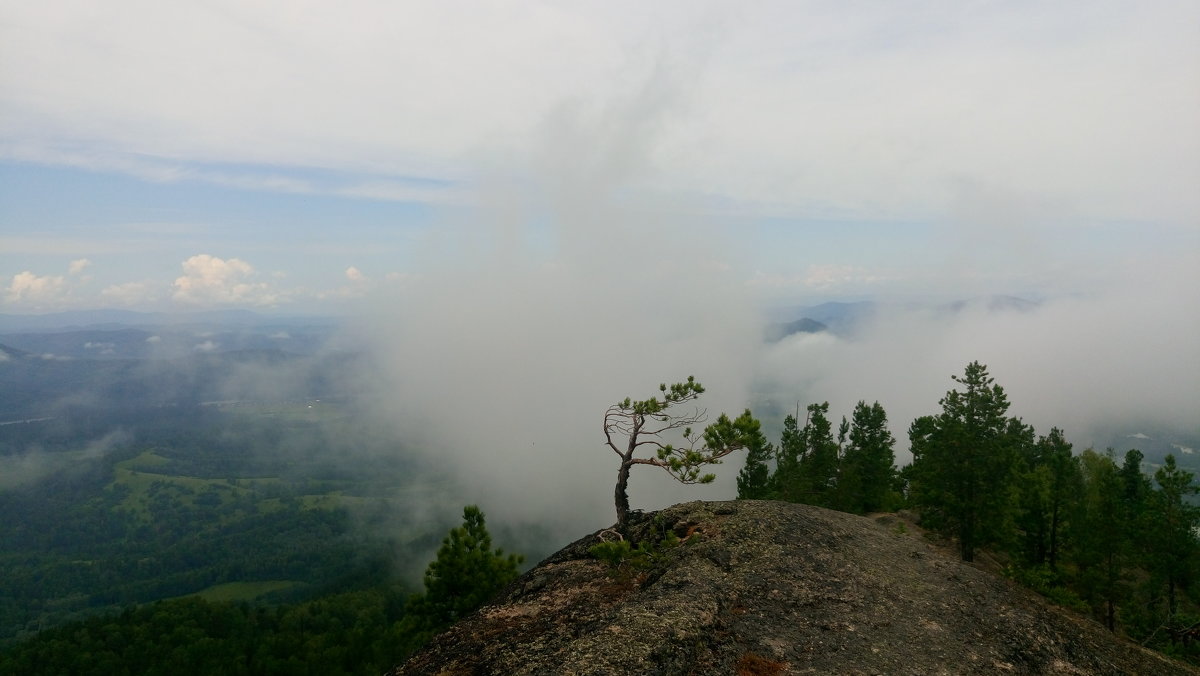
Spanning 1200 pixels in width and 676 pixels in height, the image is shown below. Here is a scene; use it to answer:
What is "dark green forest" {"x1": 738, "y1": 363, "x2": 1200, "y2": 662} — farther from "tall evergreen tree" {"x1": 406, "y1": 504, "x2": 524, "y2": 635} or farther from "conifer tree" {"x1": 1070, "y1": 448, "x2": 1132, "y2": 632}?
"tall evergreen tree" {"x1": 406, "y1": 504, "x2": 524, "y2": 635}

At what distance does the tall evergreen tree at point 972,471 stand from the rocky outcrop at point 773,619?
19.1 metres

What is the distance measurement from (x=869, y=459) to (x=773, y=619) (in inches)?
1822

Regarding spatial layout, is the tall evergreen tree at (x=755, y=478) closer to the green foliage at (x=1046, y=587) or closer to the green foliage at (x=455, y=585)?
the green foliage at (x=1046, y=587)

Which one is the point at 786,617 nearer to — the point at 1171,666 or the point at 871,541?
the point at 871,541

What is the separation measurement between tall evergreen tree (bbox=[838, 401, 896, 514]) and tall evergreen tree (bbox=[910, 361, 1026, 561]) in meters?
11.2

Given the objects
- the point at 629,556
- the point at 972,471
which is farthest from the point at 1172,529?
the point at 629,556

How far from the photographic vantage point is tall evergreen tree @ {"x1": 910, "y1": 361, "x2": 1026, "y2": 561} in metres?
37.3

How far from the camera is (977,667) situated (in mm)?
14758

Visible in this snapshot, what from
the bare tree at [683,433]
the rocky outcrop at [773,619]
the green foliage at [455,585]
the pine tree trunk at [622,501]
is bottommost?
the green foliage at [455,585]

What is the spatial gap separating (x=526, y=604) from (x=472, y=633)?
203 centimetres

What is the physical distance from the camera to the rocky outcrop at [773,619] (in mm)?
13953

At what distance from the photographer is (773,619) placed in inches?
620

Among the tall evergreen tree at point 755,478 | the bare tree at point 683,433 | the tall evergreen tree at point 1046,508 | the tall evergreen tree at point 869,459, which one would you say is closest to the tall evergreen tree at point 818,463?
the tall evergreen tree at point 869,459

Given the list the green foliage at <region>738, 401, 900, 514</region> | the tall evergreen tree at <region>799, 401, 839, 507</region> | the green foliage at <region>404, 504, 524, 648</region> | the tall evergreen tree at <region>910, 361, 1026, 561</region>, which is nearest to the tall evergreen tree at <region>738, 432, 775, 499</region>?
the green foliage at <region>738, 401, 900, 514</region>
